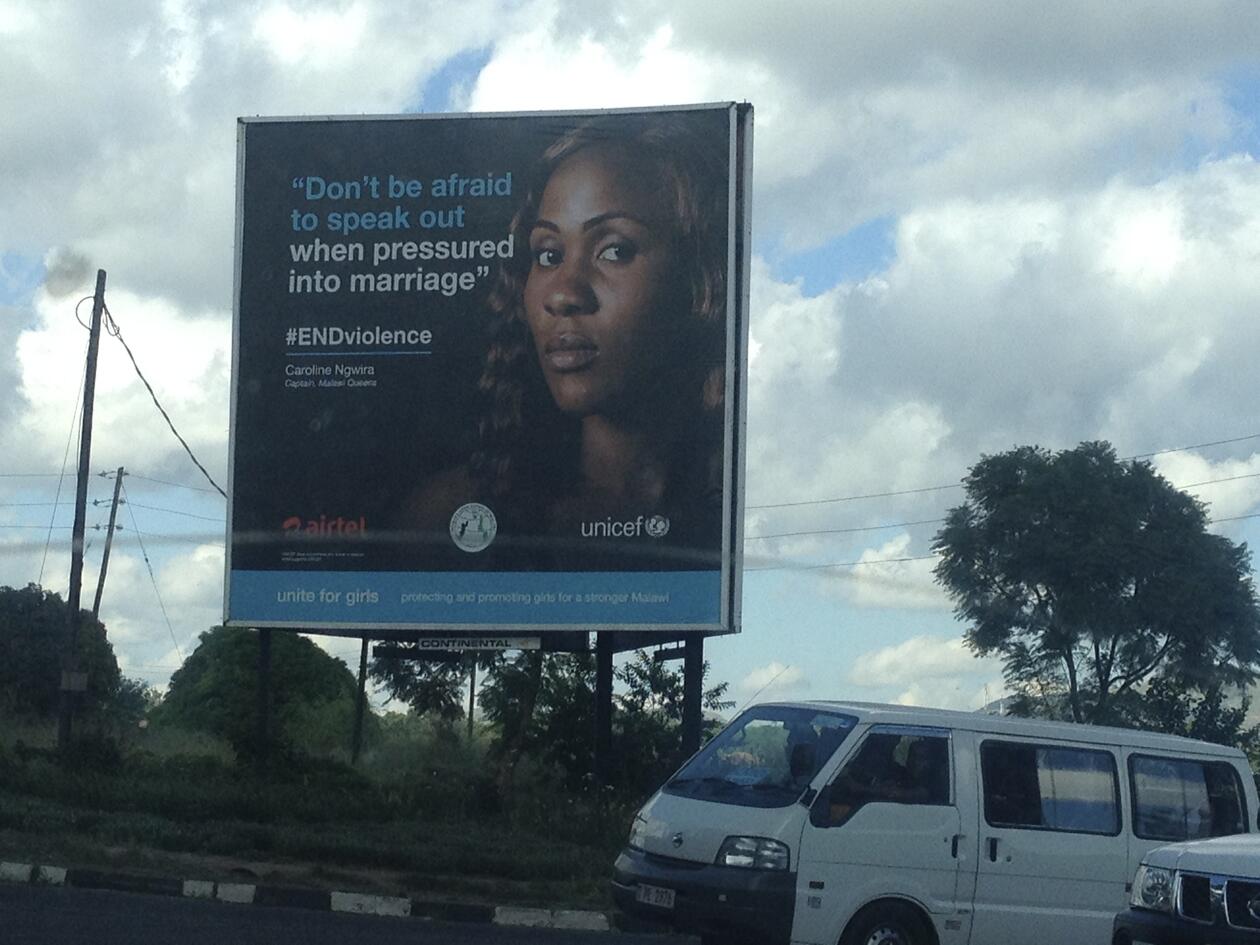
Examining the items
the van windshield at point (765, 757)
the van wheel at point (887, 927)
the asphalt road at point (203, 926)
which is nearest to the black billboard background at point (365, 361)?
the asphalt road at point (203, 926)

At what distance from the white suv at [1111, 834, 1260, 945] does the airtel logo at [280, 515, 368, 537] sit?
1128 cm

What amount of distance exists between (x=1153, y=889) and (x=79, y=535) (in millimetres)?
20125

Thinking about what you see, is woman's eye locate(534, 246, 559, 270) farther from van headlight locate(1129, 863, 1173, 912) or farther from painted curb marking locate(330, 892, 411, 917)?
van headlight locate(1129, 863, 1173, 912)

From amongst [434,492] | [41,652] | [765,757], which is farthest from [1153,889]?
[41,652]

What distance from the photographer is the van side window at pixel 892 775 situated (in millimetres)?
9031

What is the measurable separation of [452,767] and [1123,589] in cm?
2571

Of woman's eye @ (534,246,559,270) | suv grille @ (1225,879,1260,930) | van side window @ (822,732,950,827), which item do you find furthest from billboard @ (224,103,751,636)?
suv grille @ (1225,879,1260,930)

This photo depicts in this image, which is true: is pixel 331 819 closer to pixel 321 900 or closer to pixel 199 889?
pixel 199 889

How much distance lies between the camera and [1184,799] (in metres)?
A: 10.0

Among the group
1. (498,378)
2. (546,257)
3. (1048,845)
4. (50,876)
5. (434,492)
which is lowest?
(50,876)

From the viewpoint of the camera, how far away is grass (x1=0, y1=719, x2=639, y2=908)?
14.5 metres

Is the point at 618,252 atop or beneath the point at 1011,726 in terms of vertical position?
atop

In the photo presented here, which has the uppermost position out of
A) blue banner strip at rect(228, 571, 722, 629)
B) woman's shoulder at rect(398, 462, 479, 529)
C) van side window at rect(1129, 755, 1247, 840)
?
woman's shoulder at rect(398, 462, 479, 529)

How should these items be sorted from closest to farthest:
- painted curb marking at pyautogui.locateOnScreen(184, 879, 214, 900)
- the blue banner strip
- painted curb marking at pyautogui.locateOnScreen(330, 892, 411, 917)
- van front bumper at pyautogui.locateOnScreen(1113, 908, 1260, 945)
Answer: van front bumper at pyautogui.locateOnScreen(1113, 908, 1260, 945) → painted curb marking at pyautogui.locateOnScreen(330, 892, 411, 917) → painted curb marking at pyautogui.locateOnScreen(184, 879, 214, 900) → the blue banner strip
